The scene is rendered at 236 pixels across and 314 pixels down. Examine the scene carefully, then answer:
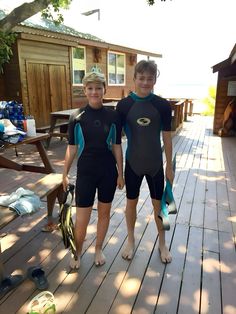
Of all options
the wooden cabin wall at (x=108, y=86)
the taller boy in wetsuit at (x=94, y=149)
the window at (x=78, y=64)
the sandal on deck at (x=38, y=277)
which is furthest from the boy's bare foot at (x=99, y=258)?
the window at (x=78, y=64)

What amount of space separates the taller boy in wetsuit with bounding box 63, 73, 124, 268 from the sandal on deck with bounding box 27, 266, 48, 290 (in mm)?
430

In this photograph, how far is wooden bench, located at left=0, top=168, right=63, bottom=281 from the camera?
90.4 inches

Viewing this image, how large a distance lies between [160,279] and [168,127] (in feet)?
4.13

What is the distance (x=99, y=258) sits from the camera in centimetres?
259

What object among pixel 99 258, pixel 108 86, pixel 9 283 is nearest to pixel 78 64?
pixel 108 86

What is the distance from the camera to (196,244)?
2.92 m

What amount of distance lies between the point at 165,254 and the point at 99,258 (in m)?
0.61

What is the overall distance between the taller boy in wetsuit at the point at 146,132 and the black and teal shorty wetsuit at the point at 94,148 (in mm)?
149

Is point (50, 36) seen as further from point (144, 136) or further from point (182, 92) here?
point (182, 92)

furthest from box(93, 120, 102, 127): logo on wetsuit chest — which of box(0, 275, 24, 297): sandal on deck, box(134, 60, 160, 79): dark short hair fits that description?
box(0, 275, 24, 297): sandal on deck

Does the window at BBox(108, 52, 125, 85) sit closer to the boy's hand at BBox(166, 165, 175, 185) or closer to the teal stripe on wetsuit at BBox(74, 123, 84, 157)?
the boy's hand at BBox(166, 165, 175, 185)

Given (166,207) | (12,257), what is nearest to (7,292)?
(12,257)

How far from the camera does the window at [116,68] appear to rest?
14.1 meters

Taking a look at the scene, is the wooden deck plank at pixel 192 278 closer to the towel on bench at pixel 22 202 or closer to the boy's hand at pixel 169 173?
the boy's hand at pixel 169 173
